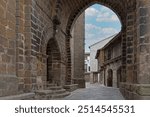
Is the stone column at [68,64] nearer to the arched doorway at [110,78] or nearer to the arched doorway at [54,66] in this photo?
the arched doorway at [54,66]

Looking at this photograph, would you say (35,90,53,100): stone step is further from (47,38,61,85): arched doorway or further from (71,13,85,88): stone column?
(71,13,85,88): stone column

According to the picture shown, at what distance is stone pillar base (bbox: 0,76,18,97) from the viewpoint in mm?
5855

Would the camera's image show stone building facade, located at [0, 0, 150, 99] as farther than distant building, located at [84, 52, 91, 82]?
No

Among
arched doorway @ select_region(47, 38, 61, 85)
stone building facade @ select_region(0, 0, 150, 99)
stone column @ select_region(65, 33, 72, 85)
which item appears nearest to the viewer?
stone building facade @ select_region(0, 0, 150, 99)

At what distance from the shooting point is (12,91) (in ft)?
21.2

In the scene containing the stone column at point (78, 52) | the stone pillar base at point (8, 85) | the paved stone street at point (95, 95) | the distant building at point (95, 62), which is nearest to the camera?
the stone pillar base at point (8, 85)

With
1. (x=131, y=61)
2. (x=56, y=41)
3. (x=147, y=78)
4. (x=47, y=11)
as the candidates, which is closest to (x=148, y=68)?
(x=147, y=78)

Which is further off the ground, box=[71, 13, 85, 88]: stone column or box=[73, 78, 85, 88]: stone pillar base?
box=[71, 13, 85, 88]: stone column

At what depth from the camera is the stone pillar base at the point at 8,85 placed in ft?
19.2

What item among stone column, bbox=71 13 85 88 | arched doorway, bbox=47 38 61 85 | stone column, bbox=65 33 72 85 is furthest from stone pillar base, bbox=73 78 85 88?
arched doorway, bbox=47 38 61 85

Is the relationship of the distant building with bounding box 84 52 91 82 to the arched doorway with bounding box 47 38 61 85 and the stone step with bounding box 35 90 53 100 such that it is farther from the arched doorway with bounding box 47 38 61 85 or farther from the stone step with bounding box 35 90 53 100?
the stone step with bounding box 35 90 53 100

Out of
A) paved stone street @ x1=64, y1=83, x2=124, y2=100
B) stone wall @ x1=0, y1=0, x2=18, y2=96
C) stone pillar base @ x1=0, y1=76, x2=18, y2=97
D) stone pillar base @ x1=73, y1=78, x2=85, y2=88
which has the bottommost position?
paved stone street @ x1=64, y1=83, x2=124, y2=100

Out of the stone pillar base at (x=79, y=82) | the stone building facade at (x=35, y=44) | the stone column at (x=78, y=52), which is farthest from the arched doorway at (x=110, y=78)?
the stone building facade at (x=35, y=44)

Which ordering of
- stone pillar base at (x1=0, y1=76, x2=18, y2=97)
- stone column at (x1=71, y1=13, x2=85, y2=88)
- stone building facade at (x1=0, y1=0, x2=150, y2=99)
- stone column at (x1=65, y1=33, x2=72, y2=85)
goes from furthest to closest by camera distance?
stone column at (x1=71, y1=13, x2=85, y2=88) → stone column at (x1=65, y1=33, x2=72, y2=85) → stone building facade at (x1=0, y1=0, x2=150, y2=99) → stone pillar base at (x1=0, y1=76, x2=18, y2=97)
